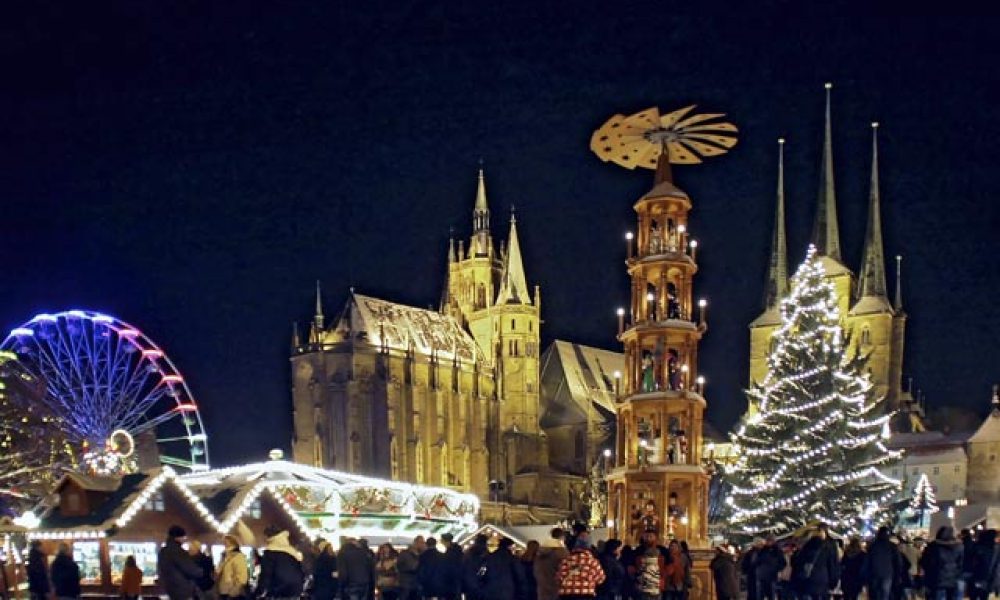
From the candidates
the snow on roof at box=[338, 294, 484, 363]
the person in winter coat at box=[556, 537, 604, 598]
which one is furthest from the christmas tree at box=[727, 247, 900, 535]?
the snow on roof at box=[338, 294, 484, 363]

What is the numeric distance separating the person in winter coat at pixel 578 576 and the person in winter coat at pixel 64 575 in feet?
21.6

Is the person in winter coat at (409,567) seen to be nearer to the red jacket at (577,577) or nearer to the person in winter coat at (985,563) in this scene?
the red jacket at (577,577)

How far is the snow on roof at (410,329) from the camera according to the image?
303 ft

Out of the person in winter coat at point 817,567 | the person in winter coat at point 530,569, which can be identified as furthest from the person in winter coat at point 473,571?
the person in winter coat at point 817,567

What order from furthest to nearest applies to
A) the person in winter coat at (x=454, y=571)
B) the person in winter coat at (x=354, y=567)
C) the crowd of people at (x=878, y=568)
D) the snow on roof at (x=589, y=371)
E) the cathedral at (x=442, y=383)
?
1. the snow on roof at (x=589, y=371)
2. the cathedral at (x=442, y=383)
3. the person in winter coat at (x=354, y=567)
4. the person in winter coat at (x=454, y=571)
5. the crowd of people at (x=878, y=568)

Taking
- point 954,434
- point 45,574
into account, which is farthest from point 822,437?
point 954,434

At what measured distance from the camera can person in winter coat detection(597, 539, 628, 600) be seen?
1894cm

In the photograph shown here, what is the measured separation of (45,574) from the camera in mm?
19047

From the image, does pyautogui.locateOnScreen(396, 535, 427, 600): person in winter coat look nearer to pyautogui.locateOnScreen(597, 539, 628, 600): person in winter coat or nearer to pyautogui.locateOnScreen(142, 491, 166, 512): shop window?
pyautogui.locateOnScreen(597, 539, 628, 600): person in winter coat

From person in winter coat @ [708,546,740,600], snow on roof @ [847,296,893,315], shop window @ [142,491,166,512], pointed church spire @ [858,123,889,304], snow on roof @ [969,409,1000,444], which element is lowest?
person in winter coat @ [708,546,740,600]

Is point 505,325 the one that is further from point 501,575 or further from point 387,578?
point 501,575

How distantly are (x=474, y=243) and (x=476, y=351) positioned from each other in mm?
10413

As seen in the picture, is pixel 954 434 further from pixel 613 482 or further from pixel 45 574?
pixel 45 574

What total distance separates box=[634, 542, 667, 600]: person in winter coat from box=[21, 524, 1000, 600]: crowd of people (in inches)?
0.8
